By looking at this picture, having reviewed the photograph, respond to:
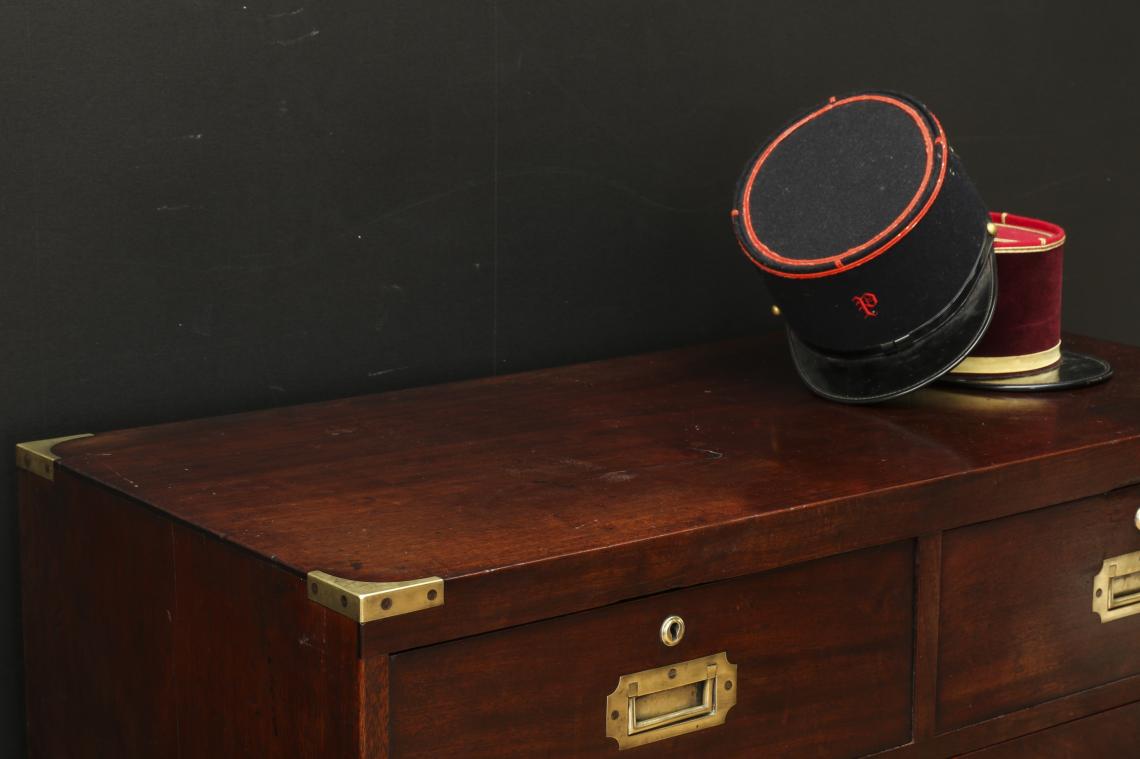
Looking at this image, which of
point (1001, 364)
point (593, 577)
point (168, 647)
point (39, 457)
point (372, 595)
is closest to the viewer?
point (372, 595)

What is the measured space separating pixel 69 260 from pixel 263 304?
22 cm

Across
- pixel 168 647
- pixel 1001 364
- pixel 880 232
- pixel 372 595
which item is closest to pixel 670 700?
pixel 372 595

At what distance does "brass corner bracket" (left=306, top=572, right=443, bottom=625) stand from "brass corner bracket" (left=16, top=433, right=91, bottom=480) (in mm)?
431

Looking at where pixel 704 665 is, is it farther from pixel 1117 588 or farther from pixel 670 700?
pixel 1117 588

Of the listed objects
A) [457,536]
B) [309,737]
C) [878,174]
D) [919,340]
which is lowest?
[309,737]

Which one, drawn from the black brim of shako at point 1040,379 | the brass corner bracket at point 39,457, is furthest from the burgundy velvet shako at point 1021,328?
the brass corner bracket at point 39,457

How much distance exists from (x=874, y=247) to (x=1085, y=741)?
0.57 meters

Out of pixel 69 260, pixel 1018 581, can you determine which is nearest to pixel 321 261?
pixel 69 260

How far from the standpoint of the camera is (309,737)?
1211 mm

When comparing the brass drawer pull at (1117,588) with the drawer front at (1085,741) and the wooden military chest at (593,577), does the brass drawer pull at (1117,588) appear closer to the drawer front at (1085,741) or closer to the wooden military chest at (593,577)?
the wooden military chest at (593,577)

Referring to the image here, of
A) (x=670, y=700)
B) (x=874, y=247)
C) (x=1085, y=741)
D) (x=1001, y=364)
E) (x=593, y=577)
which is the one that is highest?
(x=874, y=247)

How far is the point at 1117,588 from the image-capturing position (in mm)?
1672

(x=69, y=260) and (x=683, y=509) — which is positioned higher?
(x=69, y=260)

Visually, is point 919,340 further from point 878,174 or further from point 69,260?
point 69,260
